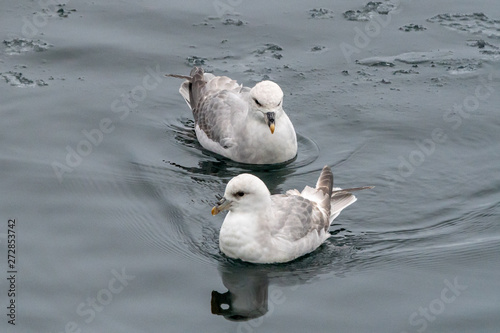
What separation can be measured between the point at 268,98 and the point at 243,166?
2.97ft

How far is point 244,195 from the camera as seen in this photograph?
27.7 ft

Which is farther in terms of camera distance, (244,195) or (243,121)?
(243,121)

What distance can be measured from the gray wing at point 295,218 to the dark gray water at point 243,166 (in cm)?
27

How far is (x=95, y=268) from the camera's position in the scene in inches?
336

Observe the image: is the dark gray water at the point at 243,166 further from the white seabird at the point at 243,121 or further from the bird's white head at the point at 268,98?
the bird's white head at the point at 268,98

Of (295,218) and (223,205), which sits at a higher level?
(223,205)

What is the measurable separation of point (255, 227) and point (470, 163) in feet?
10.2

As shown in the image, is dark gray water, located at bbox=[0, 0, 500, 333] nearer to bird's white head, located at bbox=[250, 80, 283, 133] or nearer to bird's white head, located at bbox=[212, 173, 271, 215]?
bird's white head, located at bbox=[212, 173, 271, 215]

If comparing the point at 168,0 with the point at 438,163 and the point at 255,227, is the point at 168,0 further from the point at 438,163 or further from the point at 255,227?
the point at 255,227

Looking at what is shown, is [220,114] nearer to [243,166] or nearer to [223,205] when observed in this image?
→ [243,166]

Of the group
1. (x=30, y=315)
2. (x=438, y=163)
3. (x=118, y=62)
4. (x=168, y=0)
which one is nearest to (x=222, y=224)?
(x=30, y=315)

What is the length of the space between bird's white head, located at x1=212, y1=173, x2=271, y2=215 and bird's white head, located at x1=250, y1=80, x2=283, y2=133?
1917 millimetres

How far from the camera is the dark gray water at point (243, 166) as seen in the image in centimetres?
811

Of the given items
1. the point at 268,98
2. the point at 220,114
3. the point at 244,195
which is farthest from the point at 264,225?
the point at 220,114
